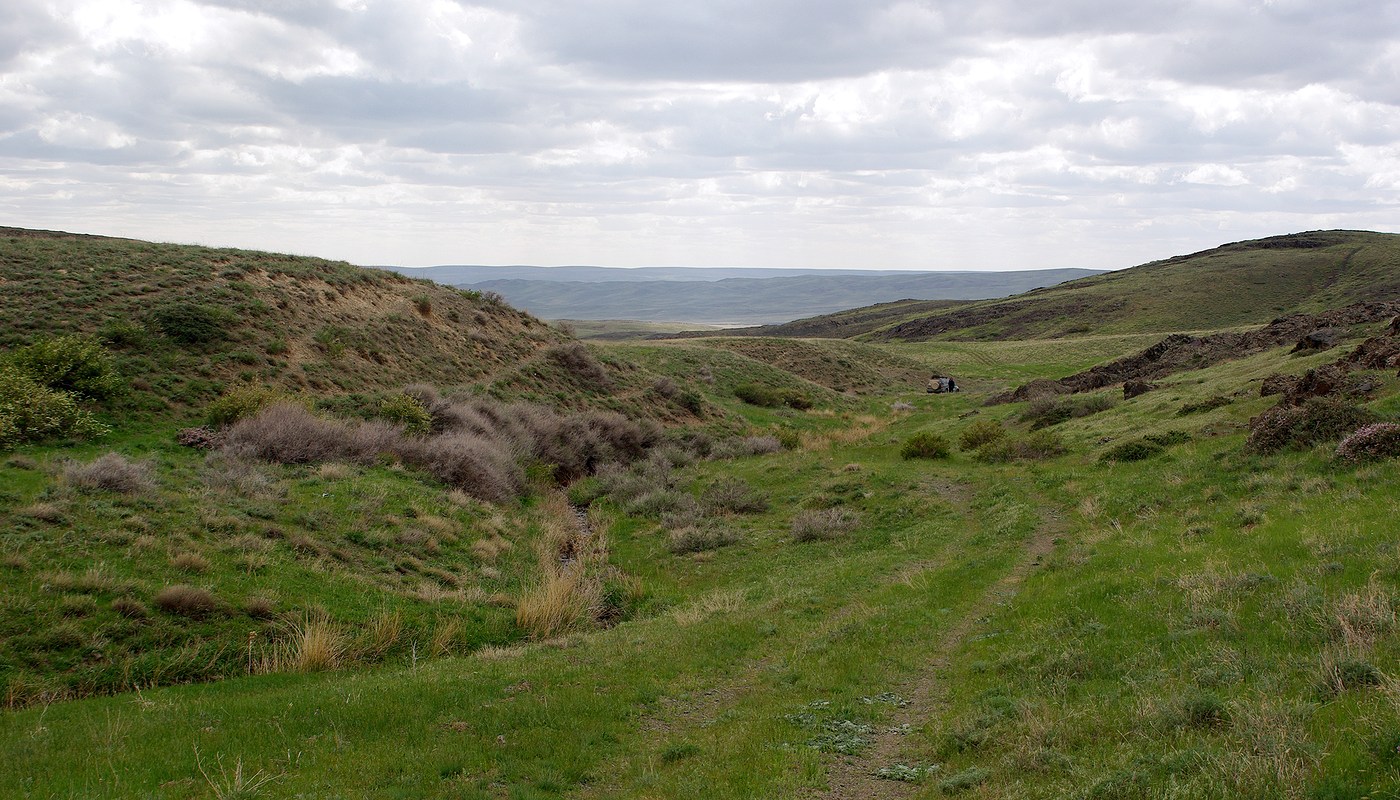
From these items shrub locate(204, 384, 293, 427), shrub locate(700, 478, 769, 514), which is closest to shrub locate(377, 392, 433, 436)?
shrub locate(204, 384, 293, 427)

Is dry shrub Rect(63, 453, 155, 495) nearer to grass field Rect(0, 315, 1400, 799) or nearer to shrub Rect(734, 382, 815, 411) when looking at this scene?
grass field Rect(0, 315, 1400, 799)

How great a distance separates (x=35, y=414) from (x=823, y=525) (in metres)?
18.8

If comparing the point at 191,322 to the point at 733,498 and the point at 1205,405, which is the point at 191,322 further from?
the point at 1205,405

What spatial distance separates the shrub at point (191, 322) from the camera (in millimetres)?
25469

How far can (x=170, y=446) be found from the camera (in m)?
19.2

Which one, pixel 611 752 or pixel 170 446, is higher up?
pixel 170 446

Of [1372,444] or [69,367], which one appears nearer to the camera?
[1372,444]

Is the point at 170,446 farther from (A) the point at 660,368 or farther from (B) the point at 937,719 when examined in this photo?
(A) the point at 660,368

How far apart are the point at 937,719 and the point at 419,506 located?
14.0m

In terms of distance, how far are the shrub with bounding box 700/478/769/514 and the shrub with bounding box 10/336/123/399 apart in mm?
16969

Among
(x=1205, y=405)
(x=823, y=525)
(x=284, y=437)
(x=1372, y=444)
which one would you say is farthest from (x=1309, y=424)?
(x=284, y=437)

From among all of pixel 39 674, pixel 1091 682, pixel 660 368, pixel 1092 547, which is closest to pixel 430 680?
pixel 39 674

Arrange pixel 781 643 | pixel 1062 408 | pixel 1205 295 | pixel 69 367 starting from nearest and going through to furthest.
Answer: pixel 781 643 < pixel 69 367 < pixel 1062 408 < pixel 1205 295

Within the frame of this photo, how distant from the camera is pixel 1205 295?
11431cm
